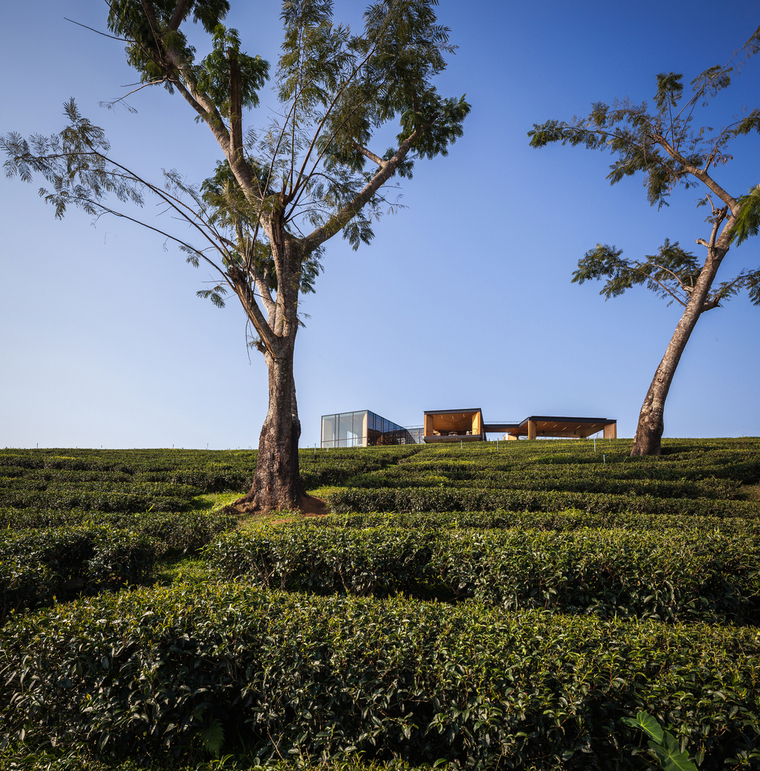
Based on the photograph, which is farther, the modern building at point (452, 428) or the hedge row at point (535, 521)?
the modern building at point (452, 428)

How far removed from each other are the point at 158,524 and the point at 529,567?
596 cm

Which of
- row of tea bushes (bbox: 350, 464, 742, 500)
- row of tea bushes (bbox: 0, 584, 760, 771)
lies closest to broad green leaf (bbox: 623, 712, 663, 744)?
row of tea bushes (bbox: 0, 584, 760, 771)

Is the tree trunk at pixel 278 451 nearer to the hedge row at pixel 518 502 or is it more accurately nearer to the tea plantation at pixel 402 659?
the hedge row at pixel 518 502

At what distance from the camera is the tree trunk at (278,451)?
366 inches

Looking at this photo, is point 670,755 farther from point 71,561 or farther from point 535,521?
point 71,561

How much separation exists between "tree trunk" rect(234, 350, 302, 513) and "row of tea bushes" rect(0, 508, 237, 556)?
1.87m

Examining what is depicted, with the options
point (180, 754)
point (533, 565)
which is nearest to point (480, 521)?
point (533, 565)

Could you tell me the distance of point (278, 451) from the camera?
9578 mm

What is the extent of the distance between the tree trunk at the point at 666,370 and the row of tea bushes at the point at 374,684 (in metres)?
13.6

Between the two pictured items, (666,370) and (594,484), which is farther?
(666,370)

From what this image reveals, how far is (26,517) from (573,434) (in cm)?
3629

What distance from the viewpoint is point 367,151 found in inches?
520

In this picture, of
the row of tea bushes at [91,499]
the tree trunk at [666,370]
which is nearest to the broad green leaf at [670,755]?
the row of tea bushes at [91,499]

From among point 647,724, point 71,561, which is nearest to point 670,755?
point 647,724
